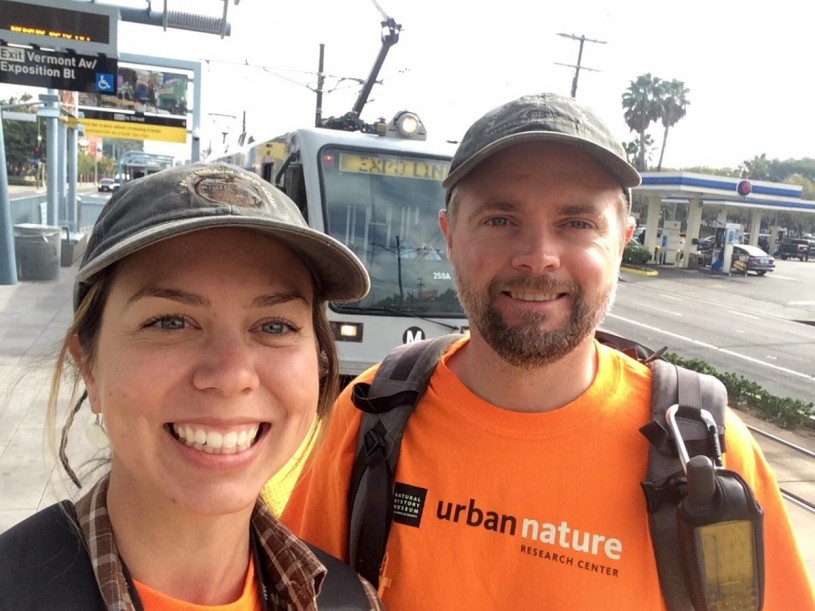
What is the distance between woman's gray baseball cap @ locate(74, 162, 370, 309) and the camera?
3.92 feet

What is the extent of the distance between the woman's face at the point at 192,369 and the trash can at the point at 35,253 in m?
13.1

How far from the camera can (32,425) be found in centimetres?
598

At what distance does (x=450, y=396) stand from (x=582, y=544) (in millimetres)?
509

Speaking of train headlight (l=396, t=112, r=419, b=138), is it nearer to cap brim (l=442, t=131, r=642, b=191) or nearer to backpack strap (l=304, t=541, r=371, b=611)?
cap brim (l=442, t=131, r=642, b=191)

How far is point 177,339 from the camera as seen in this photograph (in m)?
1.29

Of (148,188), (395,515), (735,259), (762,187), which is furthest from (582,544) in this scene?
(762,187)

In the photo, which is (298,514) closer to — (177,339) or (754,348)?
(177,339)

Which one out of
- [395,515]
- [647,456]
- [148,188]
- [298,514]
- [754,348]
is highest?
[148,188]

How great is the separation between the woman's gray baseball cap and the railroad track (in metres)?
5.59

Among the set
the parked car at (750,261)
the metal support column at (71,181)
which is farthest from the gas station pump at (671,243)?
the metal support column at (71,181)

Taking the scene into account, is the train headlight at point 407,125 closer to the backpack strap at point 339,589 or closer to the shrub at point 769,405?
the shrub at point 769,405

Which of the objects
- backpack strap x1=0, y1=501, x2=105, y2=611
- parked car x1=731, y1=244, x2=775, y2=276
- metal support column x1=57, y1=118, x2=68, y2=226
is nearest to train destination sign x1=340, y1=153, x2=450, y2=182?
backpack strap x1=0, y1=501, x2=105, y2=611

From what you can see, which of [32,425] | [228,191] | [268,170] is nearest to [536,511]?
[228,191]

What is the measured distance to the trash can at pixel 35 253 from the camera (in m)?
12.8
